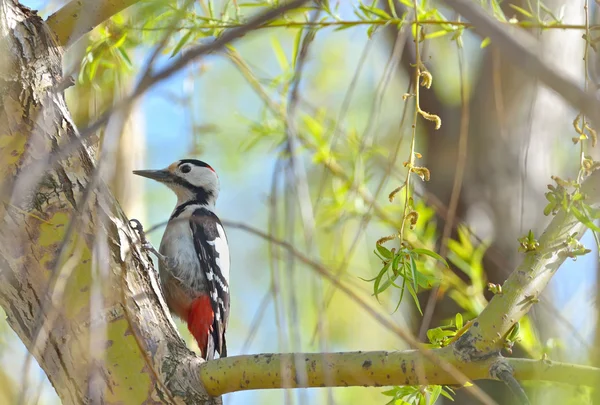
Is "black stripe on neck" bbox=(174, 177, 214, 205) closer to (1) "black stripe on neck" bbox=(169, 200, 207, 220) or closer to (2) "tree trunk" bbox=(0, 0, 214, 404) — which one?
(1) "black stripe on neck" bbox=(169, 200, 207, 220)

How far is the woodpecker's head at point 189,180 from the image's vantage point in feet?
11.9

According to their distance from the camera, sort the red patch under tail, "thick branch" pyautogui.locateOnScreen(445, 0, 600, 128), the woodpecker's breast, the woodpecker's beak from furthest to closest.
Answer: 1. the woodpecker's beak
2. the woodpecker's breast
3. the red patch under tail
4. "thick branch" pyautogui.locateOnScreen(445, 0, 600, 128)

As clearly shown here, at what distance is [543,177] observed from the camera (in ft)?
12.4

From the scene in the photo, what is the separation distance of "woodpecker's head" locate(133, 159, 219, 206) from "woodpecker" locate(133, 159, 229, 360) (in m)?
0.07

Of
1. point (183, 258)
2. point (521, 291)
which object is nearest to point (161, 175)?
point (183, 258)

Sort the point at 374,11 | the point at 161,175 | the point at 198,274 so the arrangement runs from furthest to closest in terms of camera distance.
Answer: the point at 161,175
the point at 198,274
the point at 374,11

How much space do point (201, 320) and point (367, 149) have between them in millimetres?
1140

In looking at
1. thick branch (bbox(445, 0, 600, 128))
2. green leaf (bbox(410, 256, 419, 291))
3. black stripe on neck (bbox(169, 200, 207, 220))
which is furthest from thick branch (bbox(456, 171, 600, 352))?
black stripe on neck (bbox(169, 200, 207, 220))

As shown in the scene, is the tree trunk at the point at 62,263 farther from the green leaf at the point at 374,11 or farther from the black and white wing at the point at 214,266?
the black and white wing at the point at 214,266

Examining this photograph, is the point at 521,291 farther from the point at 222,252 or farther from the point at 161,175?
the point at 161,175

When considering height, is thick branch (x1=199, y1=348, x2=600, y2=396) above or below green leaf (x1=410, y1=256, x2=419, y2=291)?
below

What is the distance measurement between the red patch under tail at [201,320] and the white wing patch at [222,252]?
0.18m

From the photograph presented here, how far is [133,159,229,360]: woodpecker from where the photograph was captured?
3146 mm

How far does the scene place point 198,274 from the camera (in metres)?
3.28
